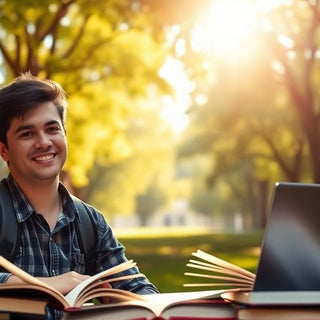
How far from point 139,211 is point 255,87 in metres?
50.1

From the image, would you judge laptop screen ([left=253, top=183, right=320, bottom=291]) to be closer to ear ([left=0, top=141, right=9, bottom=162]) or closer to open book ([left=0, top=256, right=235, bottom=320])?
open book ([left=0, top=256, right=235, bottom=320])

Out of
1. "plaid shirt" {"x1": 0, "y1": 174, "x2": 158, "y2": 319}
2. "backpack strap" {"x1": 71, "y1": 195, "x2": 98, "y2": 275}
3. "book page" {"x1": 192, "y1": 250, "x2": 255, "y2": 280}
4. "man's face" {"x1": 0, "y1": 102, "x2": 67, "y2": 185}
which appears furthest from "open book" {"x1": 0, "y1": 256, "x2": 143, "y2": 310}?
"man's face" {"x1": 0, "y1": 102, "x2": 67, "y2": 185}

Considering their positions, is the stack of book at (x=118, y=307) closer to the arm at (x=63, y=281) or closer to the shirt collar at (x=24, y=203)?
the arm at (x=63, y=281)

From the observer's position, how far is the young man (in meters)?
2.62

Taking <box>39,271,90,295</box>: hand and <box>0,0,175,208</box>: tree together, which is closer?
<box>39,271,90,295</box>: hand

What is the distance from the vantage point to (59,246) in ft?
8.78

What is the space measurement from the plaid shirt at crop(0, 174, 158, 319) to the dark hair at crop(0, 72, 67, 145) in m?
0.24

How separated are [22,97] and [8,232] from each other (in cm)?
46

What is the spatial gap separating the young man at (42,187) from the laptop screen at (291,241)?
24.1 inches

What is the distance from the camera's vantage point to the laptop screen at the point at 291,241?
7.00ft

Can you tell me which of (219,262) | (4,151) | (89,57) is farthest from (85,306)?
(89,57)

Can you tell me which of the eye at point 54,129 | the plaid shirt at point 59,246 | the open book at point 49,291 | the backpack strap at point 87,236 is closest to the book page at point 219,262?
the open book at point 49,291

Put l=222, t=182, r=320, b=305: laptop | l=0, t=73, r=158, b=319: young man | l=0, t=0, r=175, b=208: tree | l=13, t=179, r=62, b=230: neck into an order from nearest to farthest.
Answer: l=222, t=182, r=320, b=305: laptop < l=0, t=73, r=158, b=319: young man < l=13, t=179, r=62, b=230: neck < l=0, t=0, r=175, b=208: tree

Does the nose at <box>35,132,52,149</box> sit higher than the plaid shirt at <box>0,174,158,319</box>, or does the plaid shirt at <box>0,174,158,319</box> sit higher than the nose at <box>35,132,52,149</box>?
the nose at <box>35,132,52,149</box>
